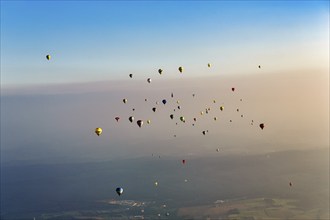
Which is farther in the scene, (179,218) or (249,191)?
(249,191)

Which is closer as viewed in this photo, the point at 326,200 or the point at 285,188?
the point at 326,200

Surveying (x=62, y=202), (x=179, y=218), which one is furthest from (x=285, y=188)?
(x=62, y=202)

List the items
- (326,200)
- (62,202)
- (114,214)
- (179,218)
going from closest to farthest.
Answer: (179,218) < (114,214) < (326,200) < (62,202)

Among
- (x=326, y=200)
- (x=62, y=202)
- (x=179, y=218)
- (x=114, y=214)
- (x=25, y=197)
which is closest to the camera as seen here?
(x=179, y=218)

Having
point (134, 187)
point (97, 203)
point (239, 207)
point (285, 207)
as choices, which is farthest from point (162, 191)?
point (285, 207)

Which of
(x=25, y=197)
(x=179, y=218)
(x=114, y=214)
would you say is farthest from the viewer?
(x=25, y=197)

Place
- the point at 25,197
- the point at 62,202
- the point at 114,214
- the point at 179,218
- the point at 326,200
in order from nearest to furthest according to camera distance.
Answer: the point at 179,218 < the point at 114,214 < the point at 326,200 < the point at 62,202 < the point at 25,197

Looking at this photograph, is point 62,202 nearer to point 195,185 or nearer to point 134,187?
point 134,187

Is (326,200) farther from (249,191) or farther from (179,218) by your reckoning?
(179,218)
